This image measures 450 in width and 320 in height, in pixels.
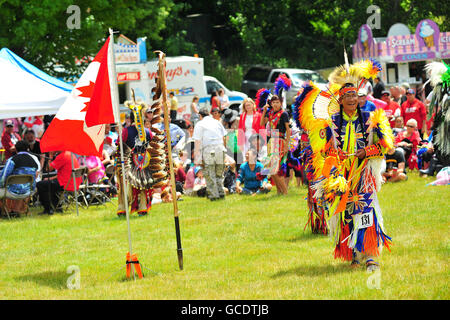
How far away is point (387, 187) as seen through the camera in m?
12.4

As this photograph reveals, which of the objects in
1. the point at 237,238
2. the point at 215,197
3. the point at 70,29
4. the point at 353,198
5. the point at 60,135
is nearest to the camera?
the point at 353,198

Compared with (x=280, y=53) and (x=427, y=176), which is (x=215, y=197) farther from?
(x=280, y=53)

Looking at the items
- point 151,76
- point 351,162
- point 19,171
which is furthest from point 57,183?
point 151,76

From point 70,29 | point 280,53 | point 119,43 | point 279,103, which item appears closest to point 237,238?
point 279,103

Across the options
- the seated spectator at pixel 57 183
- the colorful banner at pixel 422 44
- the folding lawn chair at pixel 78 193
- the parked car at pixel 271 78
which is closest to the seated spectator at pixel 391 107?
the folding lawn chair at pixel 78 193

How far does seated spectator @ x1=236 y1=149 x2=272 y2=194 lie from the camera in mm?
13086

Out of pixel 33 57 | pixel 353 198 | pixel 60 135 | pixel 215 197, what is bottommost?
pixel 215 197

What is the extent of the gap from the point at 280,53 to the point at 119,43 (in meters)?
14.2

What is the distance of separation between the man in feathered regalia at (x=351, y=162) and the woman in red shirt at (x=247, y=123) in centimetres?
645

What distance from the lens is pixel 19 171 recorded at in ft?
39.9

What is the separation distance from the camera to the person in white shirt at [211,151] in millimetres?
12633

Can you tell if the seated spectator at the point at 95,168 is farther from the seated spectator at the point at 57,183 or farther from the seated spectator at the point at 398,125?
the seated spectator at the point at 398,125

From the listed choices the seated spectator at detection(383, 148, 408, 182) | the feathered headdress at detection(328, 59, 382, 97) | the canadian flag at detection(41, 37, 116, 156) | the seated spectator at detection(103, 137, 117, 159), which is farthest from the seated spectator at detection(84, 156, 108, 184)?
the feathered headdress at detection(328, 59, 382, 97)

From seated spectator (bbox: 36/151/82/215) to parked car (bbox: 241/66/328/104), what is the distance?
49.8 ft
